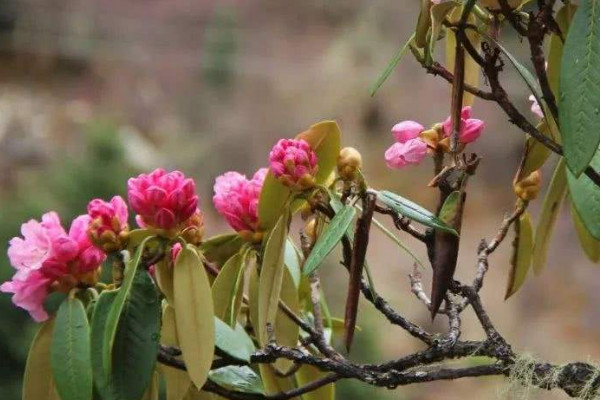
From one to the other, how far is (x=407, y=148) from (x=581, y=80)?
4.6 inches

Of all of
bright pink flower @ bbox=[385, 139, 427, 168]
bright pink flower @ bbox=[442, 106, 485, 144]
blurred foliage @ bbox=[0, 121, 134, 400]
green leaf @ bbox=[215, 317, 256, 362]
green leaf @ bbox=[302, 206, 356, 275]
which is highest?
blurred foliage @ bbox=[0, 121, 134, 400]

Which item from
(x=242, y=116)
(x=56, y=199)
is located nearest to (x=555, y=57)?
(x=56, y=199)

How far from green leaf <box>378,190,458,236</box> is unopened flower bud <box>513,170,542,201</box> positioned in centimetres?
10

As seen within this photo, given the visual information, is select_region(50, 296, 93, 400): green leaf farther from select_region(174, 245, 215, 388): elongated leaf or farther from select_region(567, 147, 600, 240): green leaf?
select_region(567, 147, 600, 240): green leaf

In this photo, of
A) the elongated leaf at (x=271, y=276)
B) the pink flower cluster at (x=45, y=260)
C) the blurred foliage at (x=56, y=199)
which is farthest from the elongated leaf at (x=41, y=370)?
the blurred foliage at (x=56, y=199)

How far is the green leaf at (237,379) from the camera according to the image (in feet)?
1.78

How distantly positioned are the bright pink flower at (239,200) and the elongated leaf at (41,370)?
0.35 ft

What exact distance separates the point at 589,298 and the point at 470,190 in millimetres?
1033

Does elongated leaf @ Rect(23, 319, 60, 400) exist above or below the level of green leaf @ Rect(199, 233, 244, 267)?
below

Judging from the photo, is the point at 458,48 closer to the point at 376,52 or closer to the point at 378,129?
the point at 378,129

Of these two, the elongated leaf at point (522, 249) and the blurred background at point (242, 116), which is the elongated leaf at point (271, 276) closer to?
the elongated leaf at point (522, 249)

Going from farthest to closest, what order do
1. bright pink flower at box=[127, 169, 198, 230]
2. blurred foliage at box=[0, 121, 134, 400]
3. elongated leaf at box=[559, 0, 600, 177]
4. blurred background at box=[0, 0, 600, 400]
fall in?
blurred background at box=[0, 0, 600, 400] < blurred foliage at box=[0, 121, 134, 400] < bright pink flower at box=[127, 169, 198, 230] < elongated leaf at box=[559, 0, 600, 177]

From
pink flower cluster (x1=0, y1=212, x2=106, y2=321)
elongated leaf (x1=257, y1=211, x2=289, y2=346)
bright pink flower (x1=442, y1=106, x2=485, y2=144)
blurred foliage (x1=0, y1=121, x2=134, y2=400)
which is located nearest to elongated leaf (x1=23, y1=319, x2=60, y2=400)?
pink flower cluster (x1=0, y1=212, x2=106, y2=321)

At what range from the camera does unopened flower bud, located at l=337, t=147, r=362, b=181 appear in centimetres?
50
